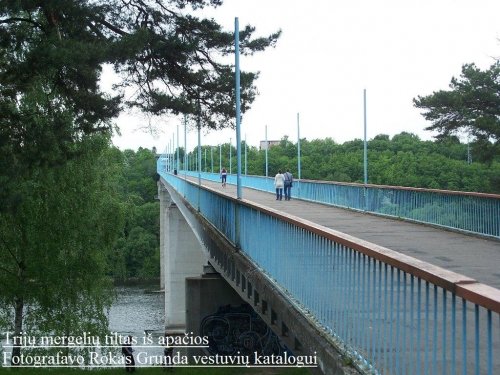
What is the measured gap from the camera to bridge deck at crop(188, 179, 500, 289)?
31.1 feet

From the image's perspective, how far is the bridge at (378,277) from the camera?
171 inches

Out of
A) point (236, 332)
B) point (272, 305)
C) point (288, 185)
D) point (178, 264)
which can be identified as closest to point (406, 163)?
point (178, 264)

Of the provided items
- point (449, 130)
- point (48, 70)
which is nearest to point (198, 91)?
point (48, 70)

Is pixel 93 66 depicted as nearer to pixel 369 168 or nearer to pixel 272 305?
pixel 272 305

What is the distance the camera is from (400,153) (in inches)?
2089

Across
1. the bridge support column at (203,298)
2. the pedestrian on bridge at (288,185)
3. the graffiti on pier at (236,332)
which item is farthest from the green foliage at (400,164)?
the graffiti on pier at (236,332)

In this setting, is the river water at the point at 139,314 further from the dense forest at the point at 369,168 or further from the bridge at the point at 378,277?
the bridge at the point at 378,277

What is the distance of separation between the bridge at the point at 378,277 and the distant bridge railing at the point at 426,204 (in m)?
0.04

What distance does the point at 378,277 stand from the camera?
5516 millimetres

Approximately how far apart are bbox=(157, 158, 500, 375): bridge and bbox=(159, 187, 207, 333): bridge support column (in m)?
24.9

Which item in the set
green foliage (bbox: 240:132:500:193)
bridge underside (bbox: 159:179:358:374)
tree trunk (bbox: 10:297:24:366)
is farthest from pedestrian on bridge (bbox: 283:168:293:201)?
tree trunk (bbox: 10:297:24:366)

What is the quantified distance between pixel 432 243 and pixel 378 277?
7.35m

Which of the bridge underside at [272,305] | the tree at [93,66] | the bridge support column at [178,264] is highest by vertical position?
the tree at [93,66]

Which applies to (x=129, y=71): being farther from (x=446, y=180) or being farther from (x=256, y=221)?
(x=446, y=180)
